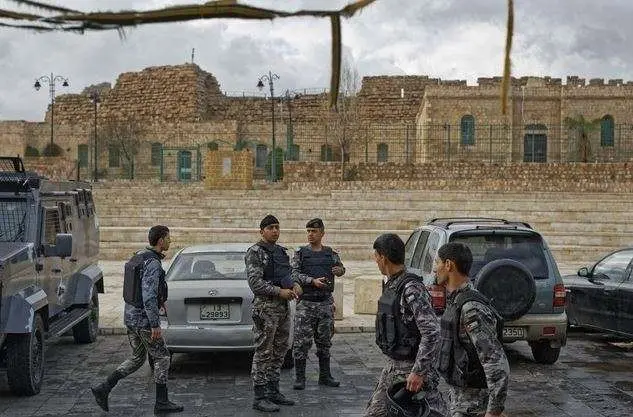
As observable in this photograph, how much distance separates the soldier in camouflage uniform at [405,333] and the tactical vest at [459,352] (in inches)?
9.0

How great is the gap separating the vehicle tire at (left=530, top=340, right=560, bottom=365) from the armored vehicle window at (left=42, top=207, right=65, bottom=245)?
517 centimetres

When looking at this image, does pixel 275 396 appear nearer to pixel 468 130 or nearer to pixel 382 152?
pixel 468 130

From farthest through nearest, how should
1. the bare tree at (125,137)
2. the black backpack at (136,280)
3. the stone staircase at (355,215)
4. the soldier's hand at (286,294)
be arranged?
the bare tree at (125,137)
the stone staircase at (355,215)
the soldier's hand at (286,294)
the black backpack at (136,280)

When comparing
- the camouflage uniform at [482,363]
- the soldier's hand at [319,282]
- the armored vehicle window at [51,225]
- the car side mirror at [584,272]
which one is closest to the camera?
the camouflage uniform at [482,363]

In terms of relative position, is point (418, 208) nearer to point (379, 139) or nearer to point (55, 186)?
point (55, 186)

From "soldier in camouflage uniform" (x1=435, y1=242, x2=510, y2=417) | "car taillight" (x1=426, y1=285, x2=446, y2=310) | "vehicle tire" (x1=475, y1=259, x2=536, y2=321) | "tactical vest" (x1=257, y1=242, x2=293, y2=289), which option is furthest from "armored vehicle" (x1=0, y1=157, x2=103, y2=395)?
"soldier in camouflage uniform" (x1=435, y1=242, x2=510, y2=417)

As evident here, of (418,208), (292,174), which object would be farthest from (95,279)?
(292,174)

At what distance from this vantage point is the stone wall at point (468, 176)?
3462cm

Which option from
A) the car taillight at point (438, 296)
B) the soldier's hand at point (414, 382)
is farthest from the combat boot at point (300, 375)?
the soldier's hand at point (414, 382)

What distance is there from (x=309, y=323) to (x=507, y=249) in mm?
2387

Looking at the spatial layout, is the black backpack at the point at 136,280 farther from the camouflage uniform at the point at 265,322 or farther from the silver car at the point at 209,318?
the silver car at the point at 209,318

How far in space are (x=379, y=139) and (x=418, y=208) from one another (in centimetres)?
2271

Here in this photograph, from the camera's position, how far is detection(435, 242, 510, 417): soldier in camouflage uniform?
4.62 metres

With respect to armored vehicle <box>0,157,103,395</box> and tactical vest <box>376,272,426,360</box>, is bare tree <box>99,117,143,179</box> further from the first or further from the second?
tactical vest <box>376,272,426,360</box>
